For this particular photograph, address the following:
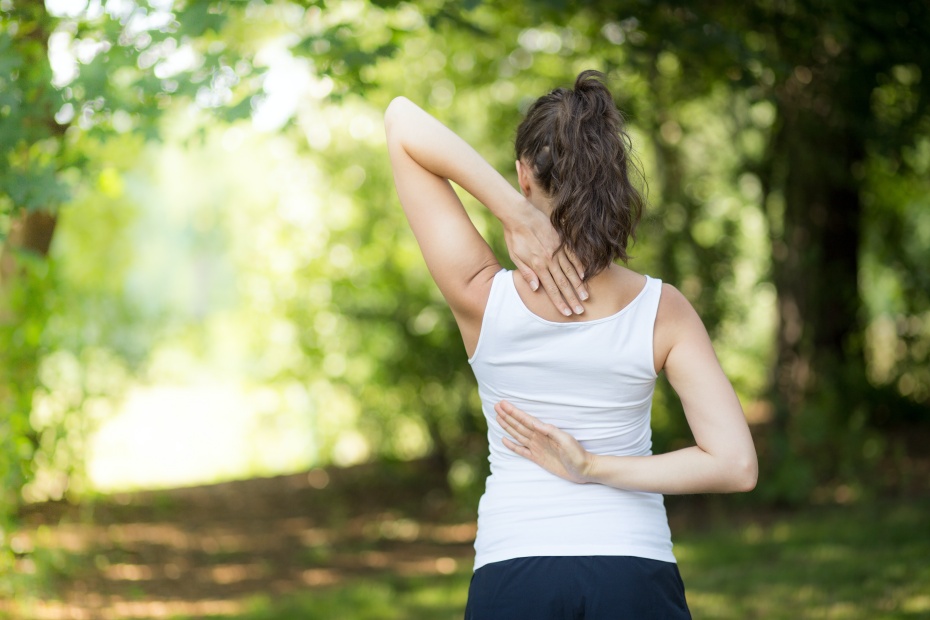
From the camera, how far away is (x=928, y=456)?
7.99 m

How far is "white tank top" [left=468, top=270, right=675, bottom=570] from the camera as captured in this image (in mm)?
1832

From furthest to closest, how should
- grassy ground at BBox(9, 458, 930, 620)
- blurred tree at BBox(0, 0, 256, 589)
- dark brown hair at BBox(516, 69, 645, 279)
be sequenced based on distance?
grassy ground at BBox(9, 458, 930, 620)
blurred tree at BBox(0, 0, 256, 589)
dark brown hair at BBox(516, 69, 645, 279)

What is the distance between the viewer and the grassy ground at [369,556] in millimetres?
4918

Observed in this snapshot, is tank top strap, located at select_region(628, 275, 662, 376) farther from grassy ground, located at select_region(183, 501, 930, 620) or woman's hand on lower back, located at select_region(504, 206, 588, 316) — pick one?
grassy ground, located at select_region(183, 501, 930, 620)

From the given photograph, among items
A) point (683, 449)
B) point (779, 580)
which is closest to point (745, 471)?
point (683, 449)

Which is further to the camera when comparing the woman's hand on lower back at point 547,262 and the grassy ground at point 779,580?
the grassy ground at point 779,580

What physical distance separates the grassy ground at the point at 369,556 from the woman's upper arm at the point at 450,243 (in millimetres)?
3357

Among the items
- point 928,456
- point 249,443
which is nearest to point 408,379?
point 249,443

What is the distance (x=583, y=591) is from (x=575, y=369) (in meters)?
0.44

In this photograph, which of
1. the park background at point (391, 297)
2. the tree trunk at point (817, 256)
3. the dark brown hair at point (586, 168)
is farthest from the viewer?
the tree trunk at point (817, 256)

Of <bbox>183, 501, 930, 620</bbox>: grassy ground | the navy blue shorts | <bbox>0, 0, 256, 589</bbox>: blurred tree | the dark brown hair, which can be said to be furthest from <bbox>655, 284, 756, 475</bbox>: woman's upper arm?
<bbox>183, 501, 930, 620</bbox>: grassy ground

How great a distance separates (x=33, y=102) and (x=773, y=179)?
572 cm

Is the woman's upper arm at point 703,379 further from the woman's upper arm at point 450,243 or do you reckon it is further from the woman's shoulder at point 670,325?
the woman's upper arm at point 450,243

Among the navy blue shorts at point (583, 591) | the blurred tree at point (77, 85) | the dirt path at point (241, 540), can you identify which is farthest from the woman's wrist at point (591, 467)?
the dirt path at point (241, 540)
